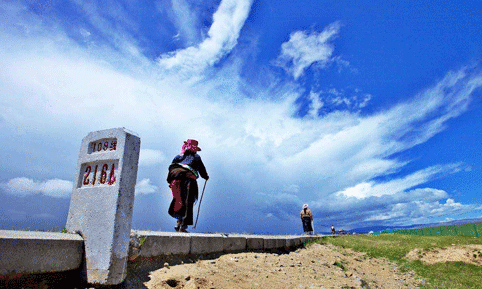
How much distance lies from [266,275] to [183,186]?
8.88ft

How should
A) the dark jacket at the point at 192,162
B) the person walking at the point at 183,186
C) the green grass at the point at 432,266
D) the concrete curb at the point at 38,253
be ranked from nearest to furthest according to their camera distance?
the concrete curb at the point at 38,253 < the person walking at the point at 183,186 < the dark jacket at the point at 192,162 < the green grass at the point at 432,266

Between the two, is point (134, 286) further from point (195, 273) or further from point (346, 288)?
point (346, 288)

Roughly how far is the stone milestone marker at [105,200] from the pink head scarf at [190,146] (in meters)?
3.30

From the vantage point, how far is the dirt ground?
3.85 metres

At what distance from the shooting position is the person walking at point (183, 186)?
20.8ft

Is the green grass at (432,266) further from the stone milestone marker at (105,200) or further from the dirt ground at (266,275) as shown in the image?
the stone milestone marker at (105,200)

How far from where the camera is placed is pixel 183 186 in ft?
21.3

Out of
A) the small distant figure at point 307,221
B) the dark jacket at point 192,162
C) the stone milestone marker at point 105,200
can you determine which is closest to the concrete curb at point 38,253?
the stone milestone marker at point 105,200

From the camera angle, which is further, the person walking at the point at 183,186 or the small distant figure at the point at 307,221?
the small distant figure at the point at 307,221

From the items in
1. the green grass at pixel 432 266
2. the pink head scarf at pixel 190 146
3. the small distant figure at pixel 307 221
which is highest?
the pink head scarf at pixel 190 146

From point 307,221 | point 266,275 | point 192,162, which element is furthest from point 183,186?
point 307,221

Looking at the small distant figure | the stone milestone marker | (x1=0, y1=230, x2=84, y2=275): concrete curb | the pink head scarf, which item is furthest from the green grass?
(x1=0, y1=230, x2=84, y2=275): concrete curb

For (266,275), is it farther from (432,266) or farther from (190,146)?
(432,266)

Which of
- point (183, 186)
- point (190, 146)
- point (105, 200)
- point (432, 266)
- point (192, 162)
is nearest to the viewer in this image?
point (105, 200)
